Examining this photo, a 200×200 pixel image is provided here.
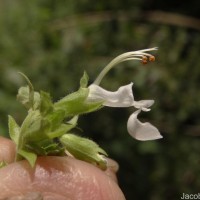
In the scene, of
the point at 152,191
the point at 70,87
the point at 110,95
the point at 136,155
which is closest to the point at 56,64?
the point at 70,87

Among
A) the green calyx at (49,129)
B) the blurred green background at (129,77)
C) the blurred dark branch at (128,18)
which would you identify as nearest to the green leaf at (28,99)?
the green calyx at (49,129)

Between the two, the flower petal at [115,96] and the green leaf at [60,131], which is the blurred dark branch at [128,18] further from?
the green leaf at [60,131]

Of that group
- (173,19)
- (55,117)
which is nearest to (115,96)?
(55,117)

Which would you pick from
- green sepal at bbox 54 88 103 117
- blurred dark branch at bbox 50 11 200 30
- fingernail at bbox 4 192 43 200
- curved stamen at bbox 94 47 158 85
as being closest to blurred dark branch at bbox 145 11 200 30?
blurred dark branch at bbox 50 11 200 30

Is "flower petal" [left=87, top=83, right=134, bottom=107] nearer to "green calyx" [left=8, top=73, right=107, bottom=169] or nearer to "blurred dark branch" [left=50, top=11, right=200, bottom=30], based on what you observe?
"green calyx" [left=8, top=73, right=107, bottom=169]

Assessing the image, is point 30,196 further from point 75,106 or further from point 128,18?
point 128,18

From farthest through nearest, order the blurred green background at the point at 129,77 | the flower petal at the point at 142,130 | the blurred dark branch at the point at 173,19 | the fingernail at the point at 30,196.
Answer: the blurred dark branch at the point at 173,19
the blurred green background at the point at 129,77
the flower petal at the point at 142,130
the fingernail at the point at 30,196
